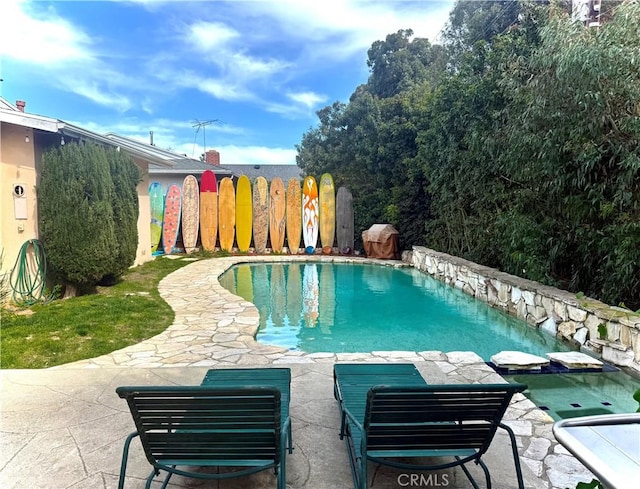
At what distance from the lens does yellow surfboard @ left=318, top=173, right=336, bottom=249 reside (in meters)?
12.8

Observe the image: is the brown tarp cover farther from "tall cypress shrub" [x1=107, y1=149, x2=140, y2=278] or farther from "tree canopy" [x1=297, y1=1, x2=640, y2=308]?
"tall cypress shrub" [x1=107, y1=149, x2=140, y2=278]

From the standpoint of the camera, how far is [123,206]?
6.70 meters

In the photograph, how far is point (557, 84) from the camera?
471cm

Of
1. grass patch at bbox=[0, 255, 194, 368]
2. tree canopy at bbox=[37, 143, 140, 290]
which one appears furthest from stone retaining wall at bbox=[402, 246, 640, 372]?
tree canopy at bbox=[37, 143, 140, 290]

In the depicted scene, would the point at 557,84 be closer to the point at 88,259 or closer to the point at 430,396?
the point at 430,396

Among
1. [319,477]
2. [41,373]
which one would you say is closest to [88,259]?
[41,373]

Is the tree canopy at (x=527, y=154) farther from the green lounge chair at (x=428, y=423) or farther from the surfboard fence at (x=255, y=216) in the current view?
the green lounge chair at (x=428, y=423)

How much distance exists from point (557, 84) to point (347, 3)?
2559 millimetres

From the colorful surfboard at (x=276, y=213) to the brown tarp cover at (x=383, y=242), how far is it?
8.81 ft

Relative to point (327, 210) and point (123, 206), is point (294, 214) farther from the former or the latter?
point (123, 206)

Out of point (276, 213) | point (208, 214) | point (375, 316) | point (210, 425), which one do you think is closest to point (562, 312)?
point (375, 316)

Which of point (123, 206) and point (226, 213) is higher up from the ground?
point (123, 206)

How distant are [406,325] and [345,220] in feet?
25.2

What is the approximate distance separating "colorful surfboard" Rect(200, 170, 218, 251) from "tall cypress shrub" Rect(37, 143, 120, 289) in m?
6.21
